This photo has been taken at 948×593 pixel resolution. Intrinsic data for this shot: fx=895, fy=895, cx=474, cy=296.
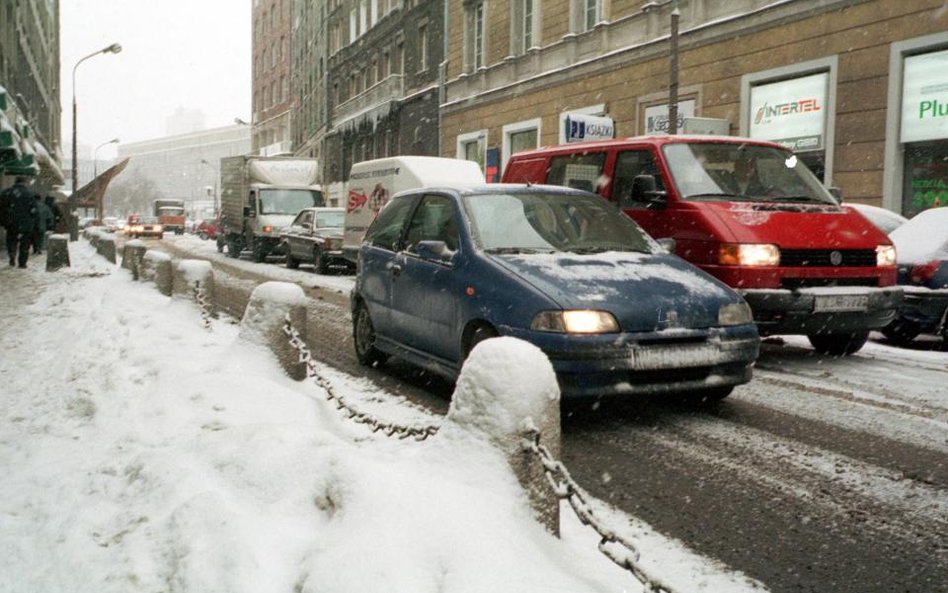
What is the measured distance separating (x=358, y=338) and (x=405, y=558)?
5.23m

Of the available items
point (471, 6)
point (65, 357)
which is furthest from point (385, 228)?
point (471, 6)

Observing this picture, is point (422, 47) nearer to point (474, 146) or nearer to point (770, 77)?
point (474, 146)

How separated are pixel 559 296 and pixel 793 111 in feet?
42.9

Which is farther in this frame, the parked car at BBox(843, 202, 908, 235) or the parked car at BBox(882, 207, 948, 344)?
the parked car at BBox(843, 202, 908, 235)

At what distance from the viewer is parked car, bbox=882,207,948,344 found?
905 centimetres

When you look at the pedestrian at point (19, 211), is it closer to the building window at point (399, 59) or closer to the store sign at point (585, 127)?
the store sign at point (585, 127)

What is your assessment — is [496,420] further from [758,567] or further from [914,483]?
[914,483]

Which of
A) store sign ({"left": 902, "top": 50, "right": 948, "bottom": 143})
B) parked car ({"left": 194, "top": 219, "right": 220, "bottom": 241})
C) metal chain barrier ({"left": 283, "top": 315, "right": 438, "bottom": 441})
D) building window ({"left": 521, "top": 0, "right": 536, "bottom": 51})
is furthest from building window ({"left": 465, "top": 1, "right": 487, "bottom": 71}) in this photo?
parked car ({"left": 194, "top": 219, "right": 220, "bottom": 241})

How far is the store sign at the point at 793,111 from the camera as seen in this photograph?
16.1m

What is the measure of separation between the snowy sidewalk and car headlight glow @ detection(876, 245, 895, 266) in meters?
5.29

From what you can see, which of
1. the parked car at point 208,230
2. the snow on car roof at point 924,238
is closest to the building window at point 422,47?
the parked car at point 208,230

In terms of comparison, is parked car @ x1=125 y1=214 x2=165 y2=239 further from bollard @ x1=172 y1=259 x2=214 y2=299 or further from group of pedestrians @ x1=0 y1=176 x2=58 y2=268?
bollard @ x1=172 y1=259 x2=214 y2=299

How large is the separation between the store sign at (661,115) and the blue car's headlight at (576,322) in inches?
556

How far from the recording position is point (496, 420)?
3205mm
